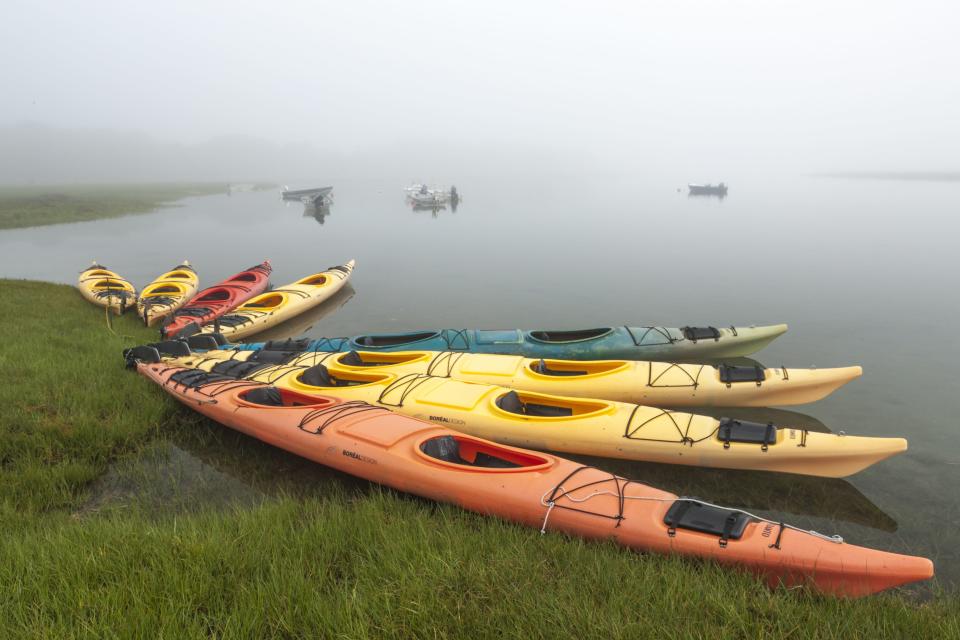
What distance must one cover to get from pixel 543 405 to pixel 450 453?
174 centimetres

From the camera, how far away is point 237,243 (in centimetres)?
2566

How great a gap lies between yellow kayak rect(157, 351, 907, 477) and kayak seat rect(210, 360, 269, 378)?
0.04 meters

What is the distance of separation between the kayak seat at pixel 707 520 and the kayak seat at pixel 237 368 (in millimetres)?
6136

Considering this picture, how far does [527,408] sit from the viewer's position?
22.2 ft

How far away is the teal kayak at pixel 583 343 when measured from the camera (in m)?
9.00

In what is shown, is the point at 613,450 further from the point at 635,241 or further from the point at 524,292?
the point at 635,241

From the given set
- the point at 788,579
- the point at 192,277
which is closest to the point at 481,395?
the point at 788,579

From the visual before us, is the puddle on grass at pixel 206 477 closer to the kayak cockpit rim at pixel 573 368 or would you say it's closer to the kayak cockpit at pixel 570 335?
the kayak cockpit rim at pixel 573 368

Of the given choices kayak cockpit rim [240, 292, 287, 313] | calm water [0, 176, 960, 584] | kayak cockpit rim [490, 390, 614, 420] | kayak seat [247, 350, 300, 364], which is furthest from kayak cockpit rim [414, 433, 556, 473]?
kayak cockpit rim [240, 292, 287, 313]

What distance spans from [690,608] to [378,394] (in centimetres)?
467

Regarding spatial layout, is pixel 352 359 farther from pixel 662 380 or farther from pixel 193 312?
pixel 193 312

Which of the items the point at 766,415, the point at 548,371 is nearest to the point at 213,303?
the point at 548,371

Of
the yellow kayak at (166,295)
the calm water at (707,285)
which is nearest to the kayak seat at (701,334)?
the calm water at (707,285)

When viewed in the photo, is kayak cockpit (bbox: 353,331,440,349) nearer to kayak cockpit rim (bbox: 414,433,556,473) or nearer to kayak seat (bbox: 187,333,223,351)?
kayak seat (bbox: 187,333,223,351)
